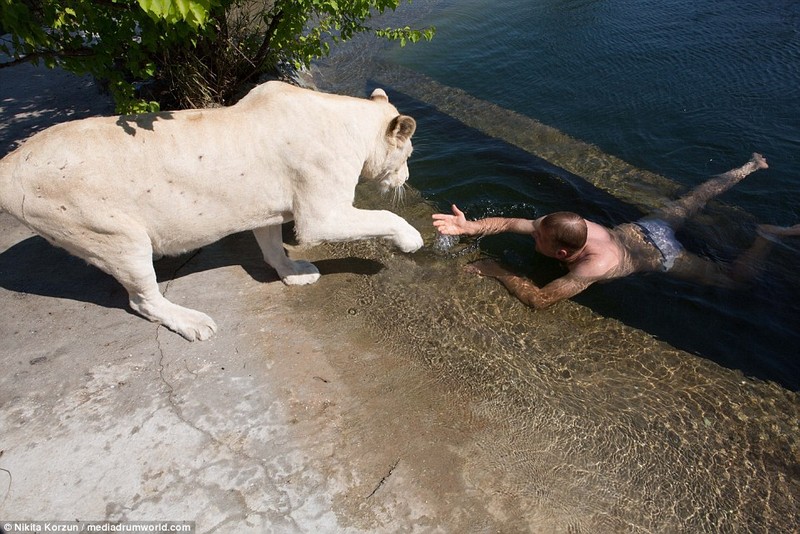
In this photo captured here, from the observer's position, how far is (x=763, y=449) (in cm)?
396

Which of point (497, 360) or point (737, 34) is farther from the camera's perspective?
point (737, 34)

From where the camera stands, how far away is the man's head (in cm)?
520

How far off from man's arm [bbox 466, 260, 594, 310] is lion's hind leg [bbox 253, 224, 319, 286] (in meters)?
1.72

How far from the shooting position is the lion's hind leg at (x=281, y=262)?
4.94 m

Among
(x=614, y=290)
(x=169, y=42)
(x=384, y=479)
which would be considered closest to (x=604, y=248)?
(x=614, y=290)

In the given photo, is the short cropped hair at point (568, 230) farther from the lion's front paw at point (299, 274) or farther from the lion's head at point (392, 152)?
the lion's front paw at point (299, 274)

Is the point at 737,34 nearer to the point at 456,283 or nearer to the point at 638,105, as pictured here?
the point at 638,105

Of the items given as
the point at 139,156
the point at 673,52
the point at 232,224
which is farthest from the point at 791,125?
the point at 139,156

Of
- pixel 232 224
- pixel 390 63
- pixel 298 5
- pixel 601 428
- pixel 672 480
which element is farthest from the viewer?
pixel 390 63

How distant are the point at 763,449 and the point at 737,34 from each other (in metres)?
9.23

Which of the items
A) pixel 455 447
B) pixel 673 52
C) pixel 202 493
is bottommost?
pixel 455 447

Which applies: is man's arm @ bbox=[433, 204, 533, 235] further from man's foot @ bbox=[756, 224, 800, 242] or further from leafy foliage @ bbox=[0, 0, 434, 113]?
man's foot @ bbox=[756, 224, 800, 242]

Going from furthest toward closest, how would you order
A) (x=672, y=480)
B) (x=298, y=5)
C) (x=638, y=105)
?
(x=638, y=105)
(x=298, y=5)
(x=672, y=480)

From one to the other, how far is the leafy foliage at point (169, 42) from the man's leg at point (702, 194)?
3.79 metres
